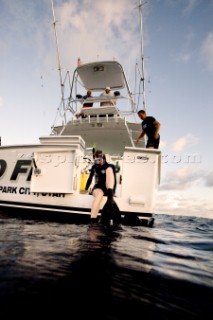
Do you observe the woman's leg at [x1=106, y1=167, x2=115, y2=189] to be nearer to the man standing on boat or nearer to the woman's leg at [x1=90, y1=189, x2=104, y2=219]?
the woman's leg at [x1=90, y1=189, x2=104, y2=219]

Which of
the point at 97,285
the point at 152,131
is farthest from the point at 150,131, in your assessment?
the point at 97,285

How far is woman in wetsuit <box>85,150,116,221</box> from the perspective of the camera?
491 cm

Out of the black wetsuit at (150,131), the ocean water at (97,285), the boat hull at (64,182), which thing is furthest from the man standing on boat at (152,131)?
the ocean water at (97,285)

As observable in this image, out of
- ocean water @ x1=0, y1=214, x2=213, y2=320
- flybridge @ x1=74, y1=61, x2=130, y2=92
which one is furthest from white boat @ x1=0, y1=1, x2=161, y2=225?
flybridge @ x1=74, y1=61, x2=130, y2=92

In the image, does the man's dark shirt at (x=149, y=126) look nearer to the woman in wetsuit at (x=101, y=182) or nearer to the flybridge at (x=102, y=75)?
the woman in wetsuit at (x=101, y=182)

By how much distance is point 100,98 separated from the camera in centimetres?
1034

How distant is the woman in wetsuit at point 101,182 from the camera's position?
16.1 feet

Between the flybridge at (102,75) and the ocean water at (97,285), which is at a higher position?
the flybridge at (102,75)

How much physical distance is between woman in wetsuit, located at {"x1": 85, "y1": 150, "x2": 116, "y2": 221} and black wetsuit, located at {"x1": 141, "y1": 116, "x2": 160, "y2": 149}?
138cm

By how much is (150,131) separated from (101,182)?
195cm

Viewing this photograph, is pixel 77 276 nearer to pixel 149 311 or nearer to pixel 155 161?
pixel 149 311

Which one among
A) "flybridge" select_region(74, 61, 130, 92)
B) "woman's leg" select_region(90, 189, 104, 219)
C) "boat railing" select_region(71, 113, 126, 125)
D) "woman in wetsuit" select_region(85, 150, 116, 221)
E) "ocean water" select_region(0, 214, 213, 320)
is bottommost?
"ocean water" select_region(0, 214, 213, 320)

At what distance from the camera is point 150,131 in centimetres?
605

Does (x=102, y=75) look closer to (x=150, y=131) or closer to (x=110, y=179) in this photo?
(x=150, y=131)
